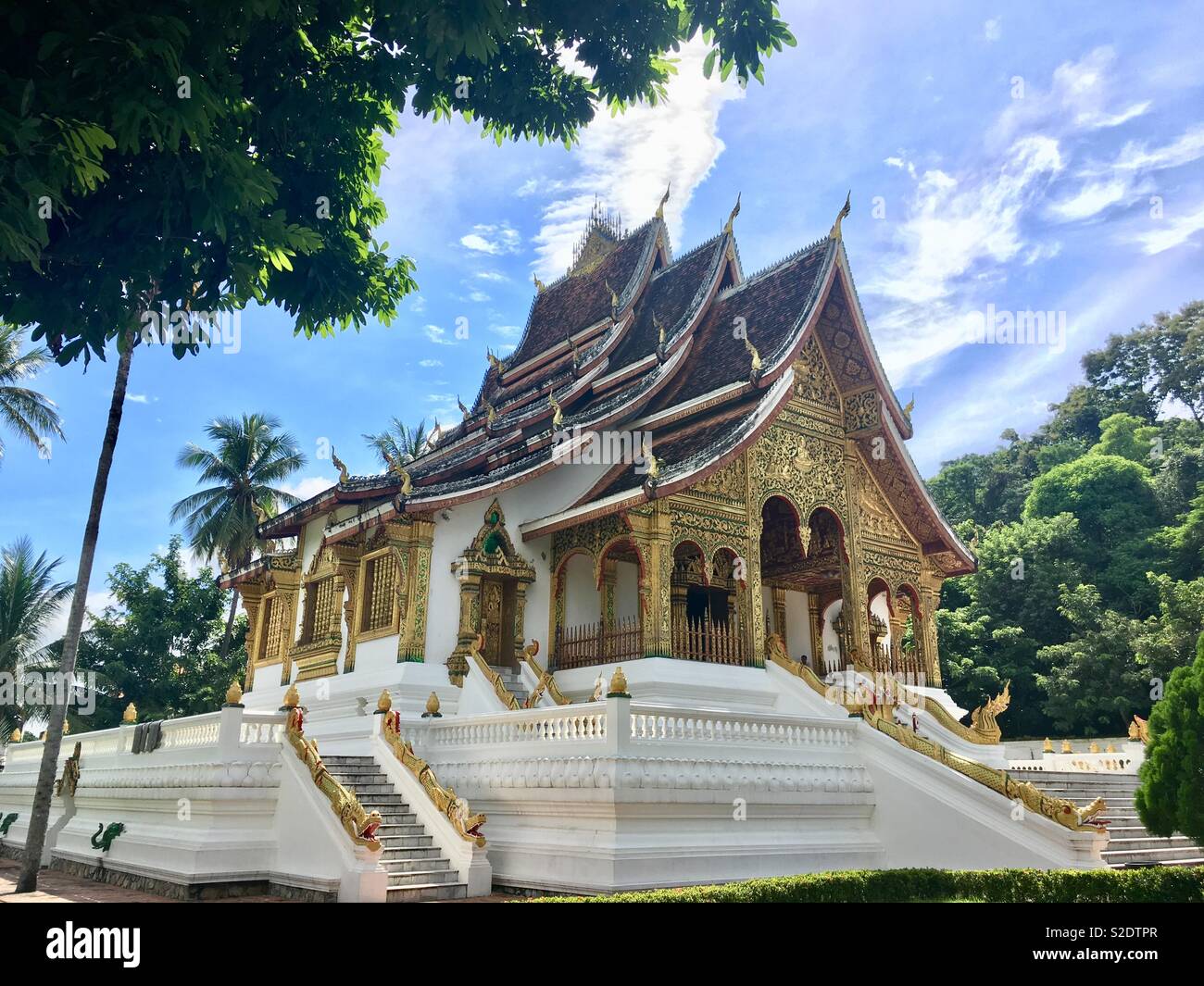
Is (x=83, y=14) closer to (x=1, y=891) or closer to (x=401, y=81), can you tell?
(x=401, y=81)

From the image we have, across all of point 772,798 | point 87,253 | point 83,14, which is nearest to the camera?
point 83,14

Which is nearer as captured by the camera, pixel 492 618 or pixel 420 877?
pixel 420 877

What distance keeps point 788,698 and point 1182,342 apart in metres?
45.7

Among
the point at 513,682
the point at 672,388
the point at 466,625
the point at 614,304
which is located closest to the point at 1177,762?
the point at 513,682

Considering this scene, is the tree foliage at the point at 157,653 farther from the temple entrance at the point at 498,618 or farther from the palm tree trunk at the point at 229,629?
the temple entrance at the point at 498,618

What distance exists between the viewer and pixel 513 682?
13828mm

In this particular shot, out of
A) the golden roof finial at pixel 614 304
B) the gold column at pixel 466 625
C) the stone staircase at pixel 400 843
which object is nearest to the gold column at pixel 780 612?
the gold column at pixel 466 625

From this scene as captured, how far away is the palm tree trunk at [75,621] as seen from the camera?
1037 centimetres

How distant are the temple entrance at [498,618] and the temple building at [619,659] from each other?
0.14 feet

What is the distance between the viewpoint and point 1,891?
10.7 metres

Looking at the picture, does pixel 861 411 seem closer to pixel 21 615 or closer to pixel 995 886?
pixel 995 886

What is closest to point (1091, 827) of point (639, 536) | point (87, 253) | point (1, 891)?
point (639, 536)

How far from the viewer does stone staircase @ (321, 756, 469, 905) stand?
29.0 ft

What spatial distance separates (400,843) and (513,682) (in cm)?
452
